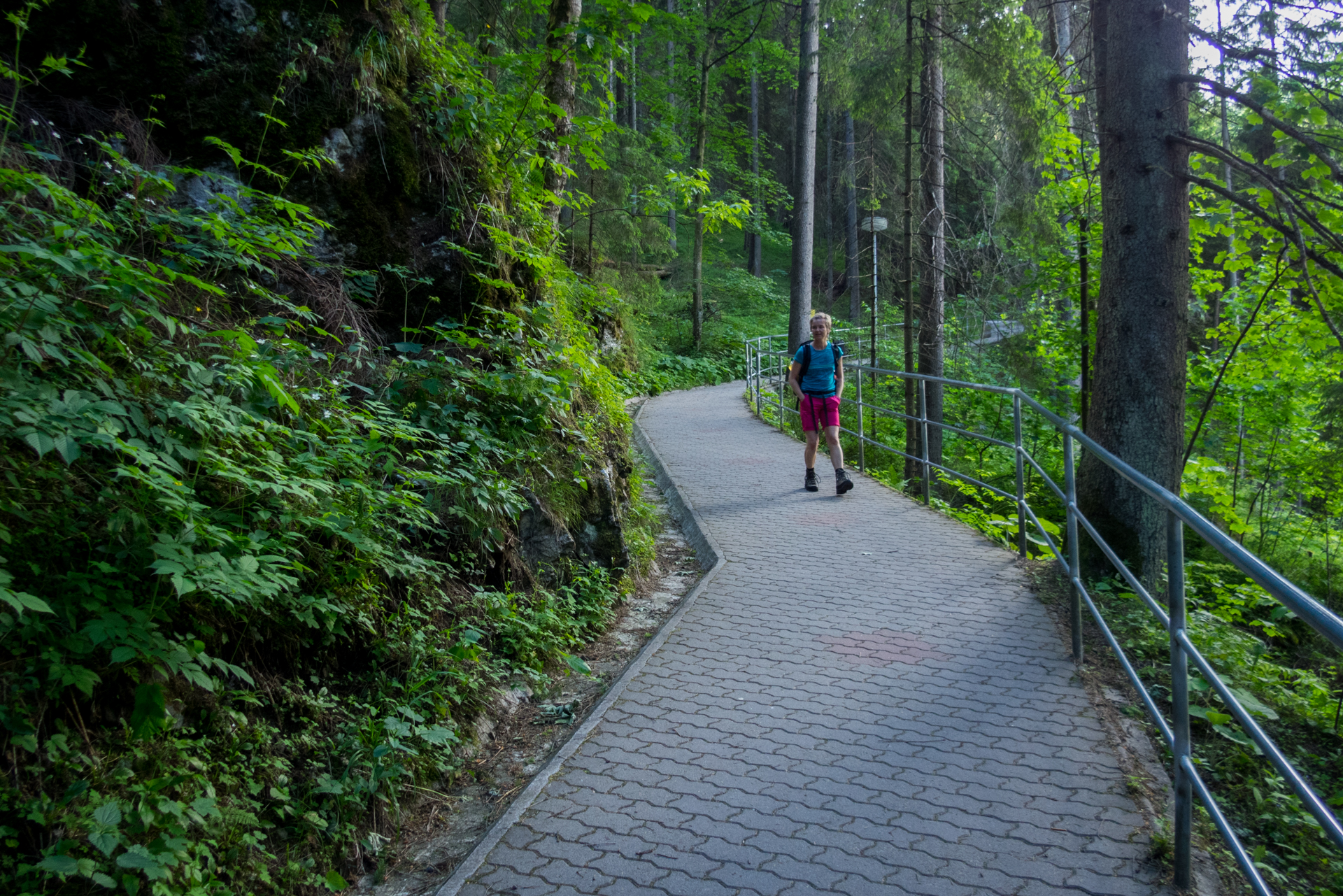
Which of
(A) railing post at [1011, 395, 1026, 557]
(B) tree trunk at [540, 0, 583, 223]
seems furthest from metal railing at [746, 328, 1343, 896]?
(B) tree trunk at [540, 0, 583, 223]

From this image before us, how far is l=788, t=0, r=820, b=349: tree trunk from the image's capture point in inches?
679

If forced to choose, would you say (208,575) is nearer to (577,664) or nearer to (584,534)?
(577,664)

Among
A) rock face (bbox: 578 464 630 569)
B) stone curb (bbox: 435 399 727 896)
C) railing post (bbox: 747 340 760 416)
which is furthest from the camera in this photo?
railing post (bbox: 747 340 760 416)

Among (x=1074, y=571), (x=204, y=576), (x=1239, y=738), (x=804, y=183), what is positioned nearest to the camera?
(x=204, y=576)

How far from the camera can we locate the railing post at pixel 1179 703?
9.20 feet

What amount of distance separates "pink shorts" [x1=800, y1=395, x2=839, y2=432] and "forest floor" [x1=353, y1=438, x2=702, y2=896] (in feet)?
11.7

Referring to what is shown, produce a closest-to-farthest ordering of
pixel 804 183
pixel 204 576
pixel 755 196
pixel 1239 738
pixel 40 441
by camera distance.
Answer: pixel 40 441 → pixel 204 576 → pixel 1239 738 → pixel 804 183 → pixel 755 196

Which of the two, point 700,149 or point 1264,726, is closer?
point 1264,726

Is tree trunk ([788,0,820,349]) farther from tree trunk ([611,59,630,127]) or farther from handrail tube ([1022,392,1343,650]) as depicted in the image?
handrail tube ([1022,392,1343,650])

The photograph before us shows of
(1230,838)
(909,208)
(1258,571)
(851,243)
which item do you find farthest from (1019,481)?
(851,243)

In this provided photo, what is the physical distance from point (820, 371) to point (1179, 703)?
6.46 metres

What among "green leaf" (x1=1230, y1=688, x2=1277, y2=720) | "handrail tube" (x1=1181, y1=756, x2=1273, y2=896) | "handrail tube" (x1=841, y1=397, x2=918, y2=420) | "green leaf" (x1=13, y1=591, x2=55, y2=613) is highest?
"green leaf" (x1=13, y1=591, x2=55, y2=613)

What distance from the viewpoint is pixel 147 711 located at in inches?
100

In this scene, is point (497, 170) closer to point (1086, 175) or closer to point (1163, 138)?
point (1163, 138)
